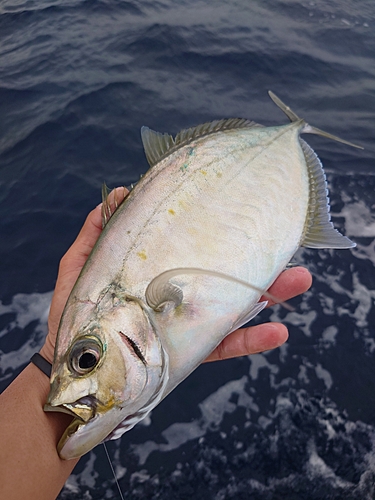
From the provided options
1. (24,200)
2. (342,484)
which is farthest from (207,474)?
(24,200)

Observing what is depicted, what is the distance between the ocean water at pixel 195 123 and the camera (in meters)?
3.53

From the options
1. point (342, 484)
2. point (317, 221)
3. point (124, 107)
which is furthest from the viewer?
point (124, 107)

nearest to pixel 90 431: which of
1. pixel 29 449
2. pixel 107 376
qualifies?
pixel 107 376

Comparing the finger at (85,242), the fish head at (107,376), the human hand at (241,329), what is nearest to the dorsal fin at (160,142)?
the human hand at (241,329)

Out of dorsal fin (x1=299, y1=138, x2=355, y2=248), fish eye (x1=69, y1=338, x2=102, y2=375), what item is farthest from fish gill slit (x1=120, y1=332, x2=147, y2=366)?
dorsal fin (x1=299, y1=138, x2=355, y2=248)

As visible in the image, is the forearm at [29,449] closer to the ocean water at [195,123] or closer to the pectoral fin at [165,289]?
the pectoral fin at [165,289]

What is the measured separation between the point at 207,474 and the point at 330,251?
10.3 ft

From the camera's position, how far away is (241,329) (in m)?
2.82

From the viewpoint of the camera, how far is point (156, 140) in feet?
8.60

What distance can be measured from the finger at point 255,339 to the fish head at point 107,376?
2.95ft

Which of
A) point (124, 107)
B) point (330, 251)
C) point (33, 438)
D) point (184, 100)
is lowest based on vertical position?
point (330, 251)

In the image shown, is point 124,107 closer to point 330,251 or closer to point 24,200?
point 24,200

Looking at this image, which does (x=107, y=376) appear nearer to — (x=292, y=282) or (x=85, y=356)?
(x=85, y=356)

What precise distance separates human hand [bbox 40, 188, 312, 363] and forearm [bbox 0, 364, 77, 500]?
0.56 m
